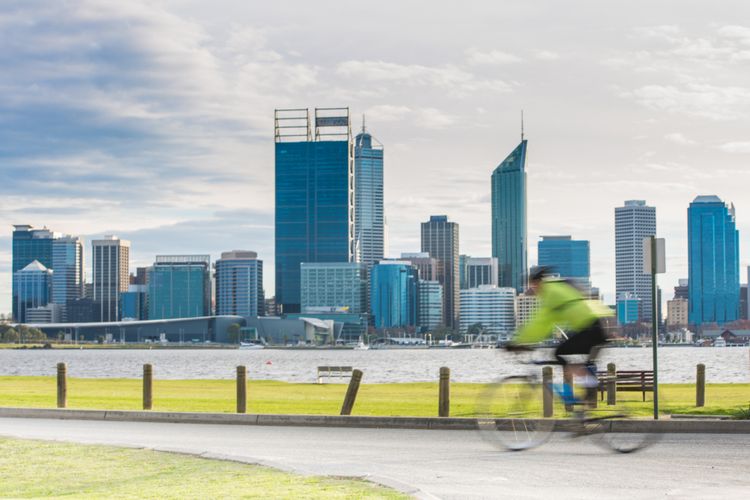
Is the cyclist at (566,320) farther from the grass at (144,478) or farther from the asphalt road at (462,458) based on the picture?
the grass at (144,478)

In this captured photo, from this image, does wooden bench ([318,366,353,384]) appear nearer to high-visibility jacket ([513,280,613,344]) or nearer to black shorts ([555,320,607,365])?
black shorts ([555,320,607,365])

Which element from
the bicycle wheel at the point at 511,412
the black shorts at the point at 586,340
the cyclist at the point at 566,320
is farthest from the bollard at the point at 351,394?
the black shorts at the point at 586,340

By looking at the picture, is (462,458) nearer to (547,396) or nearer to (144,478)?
(547,396)

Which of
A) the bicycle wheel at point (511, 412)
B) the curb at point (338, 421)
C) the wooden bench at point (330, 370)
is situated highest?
the bicycle wheel at point (511, 412)

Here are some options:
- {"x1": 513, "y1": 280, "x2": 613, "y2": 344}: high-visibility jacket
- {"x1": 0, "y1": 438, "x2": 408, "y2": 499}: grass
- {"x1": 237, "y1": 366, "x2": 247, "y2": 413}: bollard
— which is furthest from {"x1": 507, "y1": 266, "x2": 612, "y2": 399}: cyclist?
{"x1": 237, "y1": 366, "x2": 247, "y2": 413}: bollard

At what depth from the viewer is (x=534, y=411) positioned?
1559 centimetres

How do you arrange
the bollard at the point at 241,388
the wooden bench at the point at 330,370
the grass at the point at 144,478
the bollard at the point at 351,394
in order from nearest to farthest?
the grass at the point at 144,478, the bollard at the point at 351,394, the bollard at the point at 241,388, the wooden bench at the point at 330,370

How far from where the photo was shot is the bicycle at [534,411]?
Answer: 50.3ft

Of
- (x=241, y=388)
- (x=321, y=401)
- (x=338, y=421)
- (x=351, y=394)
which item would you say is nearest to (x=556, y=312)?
(x=338, y=421)

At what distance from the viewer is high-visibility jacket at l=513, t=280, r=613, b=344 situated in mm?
14445

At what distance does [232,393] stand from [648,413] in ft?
55.2

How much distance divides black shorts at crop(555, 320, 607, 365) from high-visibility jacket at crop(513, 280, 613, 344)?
5.1 inches

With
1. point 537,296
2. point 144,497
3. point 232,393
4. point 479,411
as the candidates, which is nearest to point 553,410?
point 479,411

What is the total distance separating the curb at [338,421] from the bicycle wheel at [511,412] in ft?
3.48
